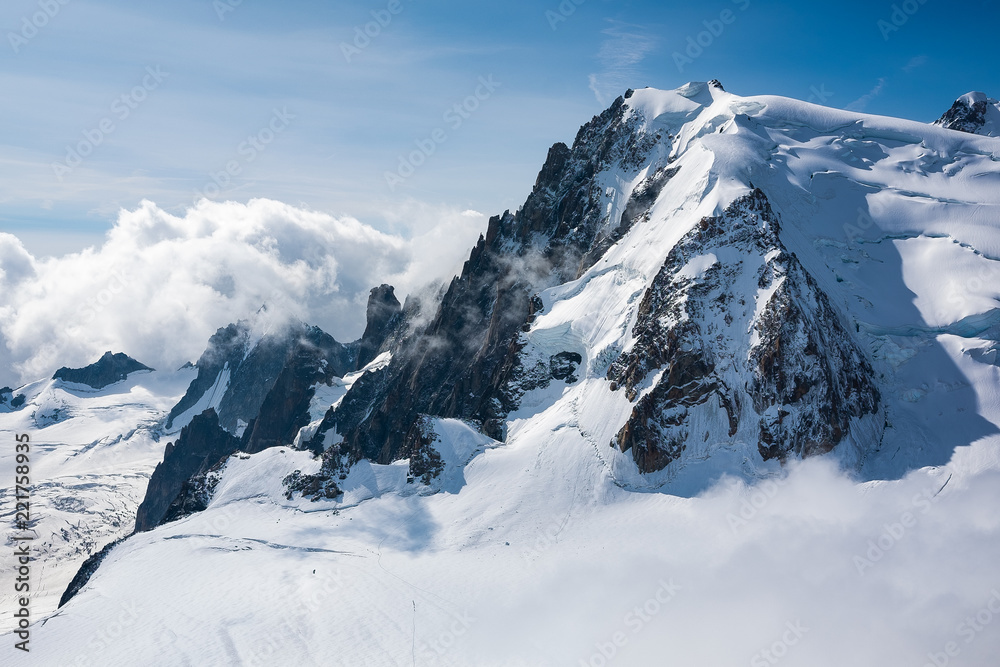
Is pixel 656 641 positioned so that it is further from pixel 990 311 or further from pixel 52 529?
pixel 52 529

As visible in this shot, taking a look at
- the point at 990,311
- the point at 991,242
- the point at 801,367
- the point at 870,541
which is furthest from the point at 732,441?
the point at 991,242

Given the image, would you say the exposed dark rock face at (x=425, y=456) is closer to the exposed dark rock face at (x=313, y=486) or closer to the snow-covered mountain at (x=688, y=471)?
the snow-covered mountain at (x=688, y=471)

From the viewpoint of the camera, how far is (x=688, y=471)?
73062 millimetres

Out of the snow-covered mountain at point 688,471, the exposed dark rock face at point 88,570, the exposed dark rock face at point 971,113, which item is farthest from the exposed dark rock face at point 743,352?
the exposed dark rock face at point 88,570

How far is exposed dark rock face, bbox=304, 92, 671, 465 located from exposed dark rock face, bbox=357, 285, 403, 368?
120 ft

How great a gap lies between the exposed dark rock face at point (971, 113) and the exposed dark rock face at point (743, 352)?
189ft

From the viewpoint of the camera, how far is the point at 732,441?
241 ft

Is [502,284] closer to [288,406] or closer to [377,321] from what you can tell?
[377,321]

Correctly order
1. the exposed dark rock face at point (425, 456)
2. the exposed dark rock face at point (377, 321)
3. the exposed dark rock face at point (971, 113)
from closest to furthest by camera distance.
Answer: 1. the exposed dark rock face at point (425, 456)
2. the exposed dark rock face at point (971, 113)
3. the exposed dark rock face at point (377, 321)

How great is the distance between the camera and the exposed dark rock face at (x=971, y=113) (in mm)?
111188

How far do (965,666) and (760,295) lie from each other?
41.7 m

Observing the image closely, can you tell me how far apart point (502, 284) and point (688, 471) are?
60262 millimetres

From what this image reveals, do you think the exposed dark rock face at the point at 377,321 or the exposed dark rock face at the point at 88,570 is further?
the exposed dark rock face at the point at 377,321

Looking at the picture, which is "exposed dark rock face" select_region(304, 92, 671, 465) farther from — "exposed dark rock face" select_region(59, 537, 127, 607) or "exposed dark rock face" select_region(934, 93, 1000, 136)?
"exposed dark rock face" select_region(934, 93, 1000, 136)
